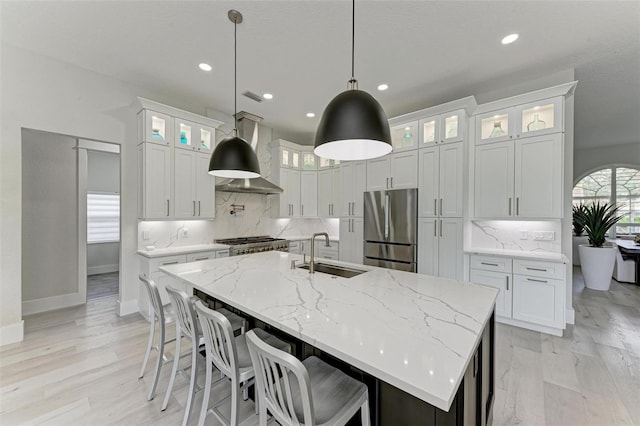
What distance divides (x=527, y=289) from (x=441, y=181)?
5.45 feet

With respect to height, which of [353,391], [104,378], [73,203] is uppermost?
[73,203]

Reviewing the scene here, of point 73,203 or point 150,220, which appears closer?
point 150,220

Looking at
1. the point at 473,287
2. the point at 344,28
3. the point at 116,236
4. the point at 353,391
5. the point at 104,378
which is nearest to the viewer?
the point at 353,391

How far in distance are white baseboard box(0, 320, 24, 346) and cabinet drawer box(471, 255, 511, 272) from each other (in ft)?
17.8

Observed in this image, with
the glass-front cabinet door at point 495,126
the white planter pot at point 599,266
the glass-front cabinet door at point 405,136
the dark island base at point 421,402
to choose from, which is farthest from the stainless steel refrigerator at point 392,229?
the white planter pot at point 599,266

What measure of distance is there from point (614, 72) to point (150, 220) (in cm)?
626

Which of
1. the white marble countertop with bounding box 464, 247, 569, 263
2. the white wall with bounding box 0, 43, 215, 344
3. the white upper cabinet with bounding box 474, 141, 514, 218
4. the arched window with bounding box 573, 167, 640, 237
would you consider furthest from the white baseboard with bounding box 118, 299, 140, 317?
the arched window with bounding box 573, 167, 640, 237

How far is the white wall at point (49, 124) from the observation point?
2789 mm

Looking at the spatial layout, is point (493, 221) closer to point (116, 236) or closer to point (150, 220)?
point (150, 220)

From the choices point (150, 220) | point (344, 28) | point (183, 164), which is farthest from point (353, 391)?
point (183, 164)

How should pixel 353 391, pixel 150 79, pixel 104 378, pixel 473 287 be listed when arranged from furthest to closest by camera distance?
pixel 150 79 < pixel 104 378 < pixel 473 287 < pixel 353 391

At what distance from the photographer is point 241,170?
2334 mm

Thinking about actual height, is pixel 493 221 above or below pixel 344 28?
below

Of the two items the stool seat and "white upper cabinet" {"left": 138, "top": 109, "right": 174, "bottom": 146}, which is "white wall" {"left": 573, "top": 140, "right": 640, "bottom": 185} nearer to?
the stool seat
